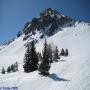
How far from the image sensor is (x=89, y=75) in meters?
25.9

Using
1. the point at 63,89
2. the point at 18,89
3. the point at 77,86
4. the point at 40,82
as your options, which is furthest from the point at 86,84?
the point at 18,89

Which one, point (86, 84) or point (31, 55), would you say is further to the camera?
point (31, 55)

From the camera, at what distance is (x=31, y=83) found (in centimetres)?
2502

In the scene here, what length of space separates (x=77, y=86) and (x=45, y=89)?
14.6 feet

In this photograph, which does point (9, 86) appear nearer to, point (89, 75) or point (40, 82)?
point (40, 82)

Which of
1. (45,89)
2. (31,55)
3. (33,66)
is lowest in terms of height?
(45,89)

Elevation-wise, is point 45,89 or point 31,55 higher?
point 31,55

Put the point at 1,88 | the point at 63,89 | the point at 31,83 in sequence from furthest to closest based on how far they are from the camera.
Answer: the point at 31,83
the point at 1,88
the point at 63,89

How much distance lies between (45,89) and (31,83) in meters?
3.52

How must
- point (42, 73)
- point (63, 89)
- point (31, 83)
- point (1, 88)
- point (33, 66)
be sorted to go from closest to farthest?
point (63, 89) < point (1, 88) < point (31, 83) < point (42, 73) < point (33, 66)

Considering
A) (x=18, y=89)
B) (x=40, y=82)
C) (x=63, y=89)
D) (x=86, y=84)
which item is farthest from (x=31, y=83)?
(x=86, y=84)

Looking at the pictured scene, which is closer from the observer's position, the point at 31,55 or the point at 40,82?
the point at 40,82

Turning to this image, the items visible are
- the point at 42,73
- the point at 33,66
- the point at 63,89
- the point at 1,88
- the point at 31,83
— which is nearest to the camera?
the point at 63,89

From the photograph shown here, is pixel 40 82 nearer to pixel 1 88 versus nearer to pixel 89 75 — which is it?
pixel 1 88
